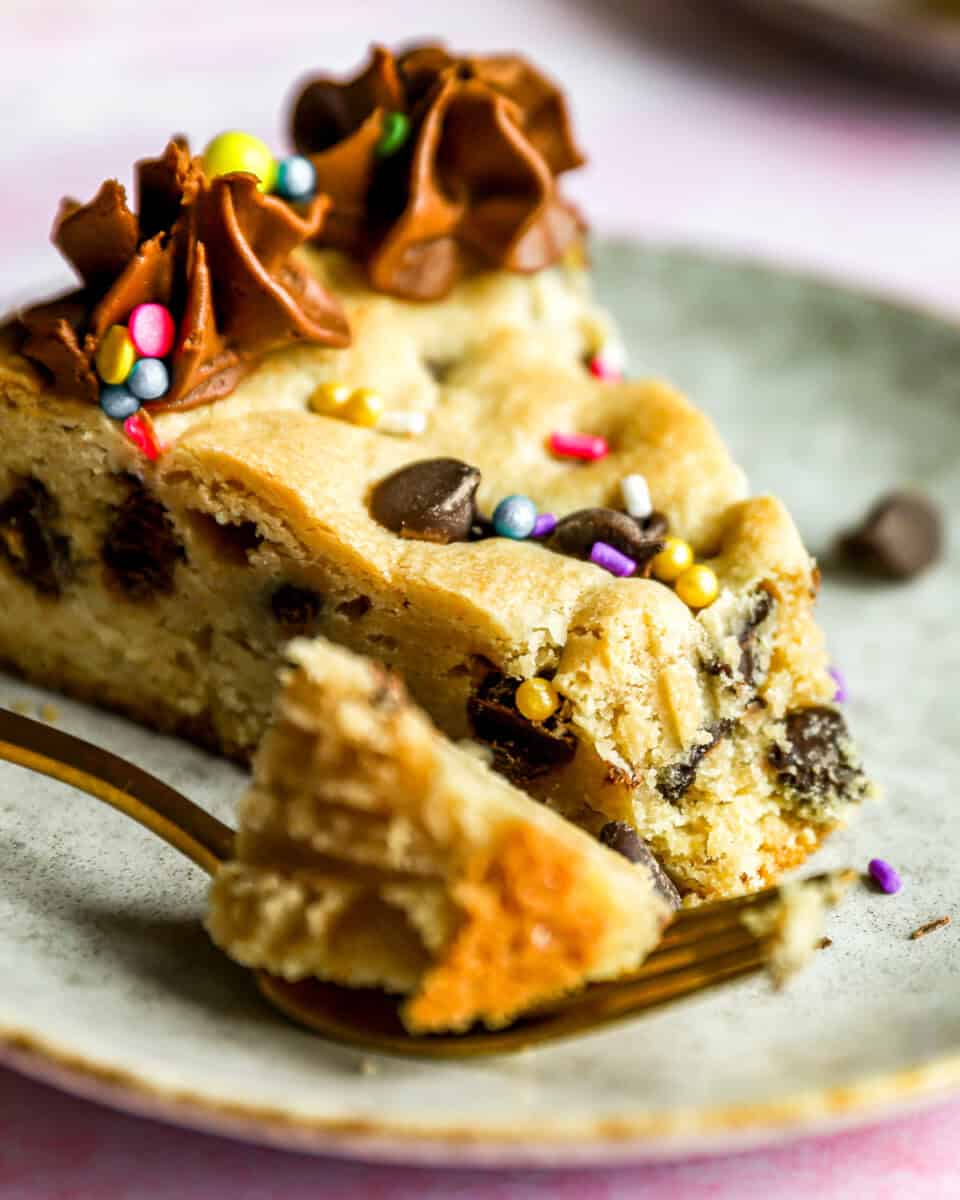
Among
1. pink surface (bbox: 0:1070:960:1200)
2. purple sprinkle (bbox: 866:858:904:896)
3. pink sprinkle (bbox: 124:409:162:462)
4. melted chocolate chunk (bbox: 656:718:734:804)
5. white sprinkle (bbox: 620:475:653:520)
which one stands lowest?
pink surface (bbox: 0:1070:960:1200)

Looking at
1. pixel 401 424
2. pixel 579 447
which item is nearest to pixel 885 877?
pixel 579 447

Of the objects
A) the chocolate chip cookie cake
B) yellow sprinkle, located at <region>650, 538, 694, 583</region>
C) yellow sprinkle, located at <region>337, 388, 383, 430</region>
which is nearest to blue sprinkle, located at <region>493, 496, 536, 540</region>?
the chocolate chip cookie cake

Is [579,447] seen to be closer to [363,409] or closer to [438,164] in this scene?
[363,409]

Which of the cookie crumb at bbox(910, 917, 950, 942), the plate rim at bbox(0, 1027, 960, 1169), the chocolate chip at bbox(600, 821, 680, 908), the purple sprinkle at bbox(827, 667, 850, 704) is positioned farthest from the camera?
the purple sprinkle at bbox(827, 667, 850, 704)

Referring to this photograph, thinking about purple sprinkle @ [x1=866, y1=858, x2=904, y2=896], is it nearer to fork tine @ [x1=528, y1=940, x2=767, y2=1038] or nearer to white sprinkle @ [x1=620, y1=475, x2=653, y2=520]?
fork tine @ [x1=528, y1=940, x2=767, y2=1038]

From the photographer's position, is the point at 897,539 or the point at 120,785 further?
the point at 897,539

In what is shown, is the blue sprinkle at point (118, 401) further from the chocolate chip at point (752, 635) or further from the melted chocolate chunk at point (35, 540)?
the chocolate chip at point (752, 635)
